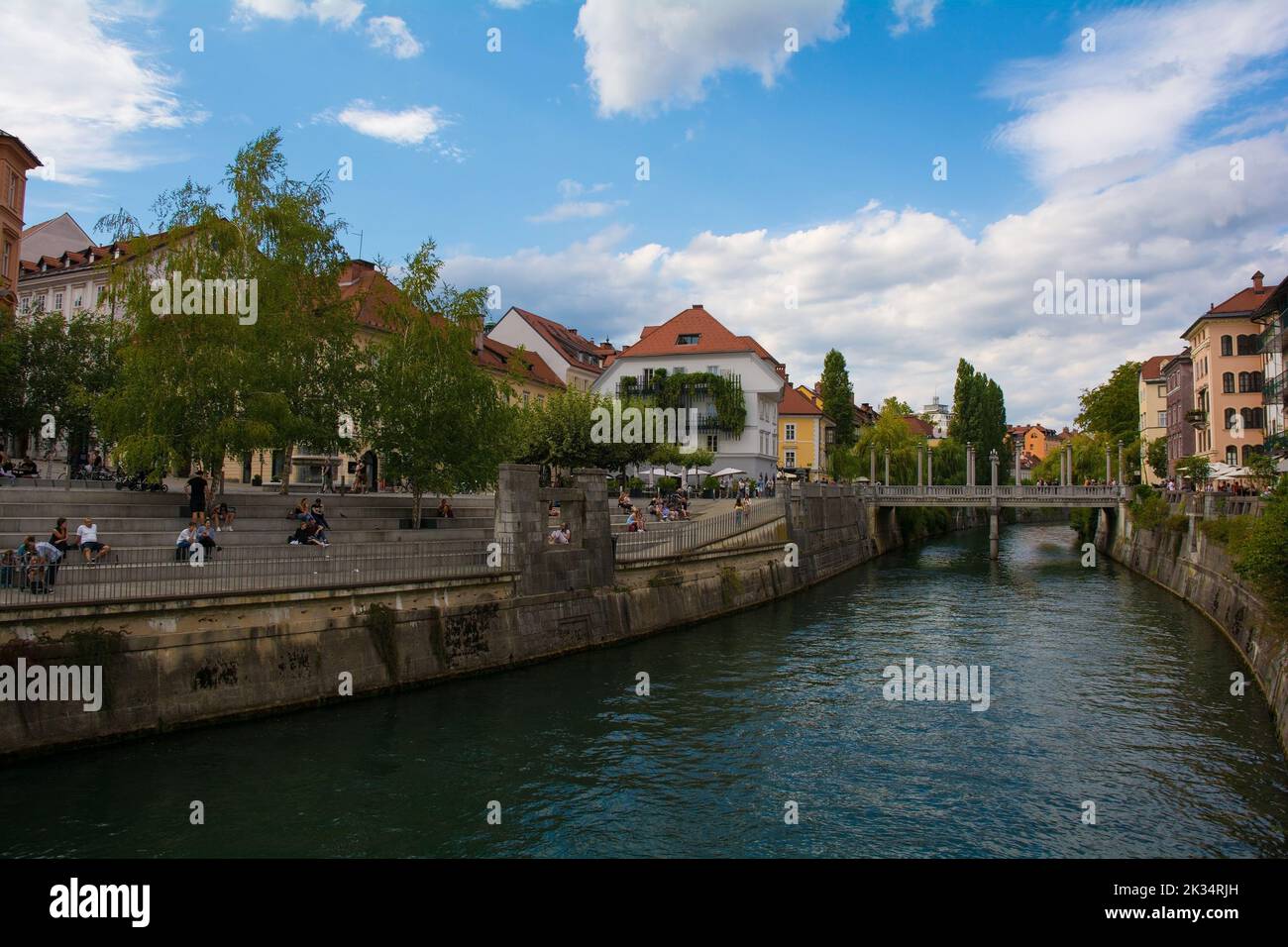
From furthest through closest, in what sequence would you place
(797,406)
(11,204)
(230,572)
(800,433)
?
(797,406) < (800,433) < (11,204) < (230,572)

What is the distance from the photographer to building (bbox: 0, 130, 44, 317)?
44281 mm

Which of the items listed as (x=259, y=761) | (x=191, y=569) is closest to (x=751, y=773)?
(x=259, y=761)

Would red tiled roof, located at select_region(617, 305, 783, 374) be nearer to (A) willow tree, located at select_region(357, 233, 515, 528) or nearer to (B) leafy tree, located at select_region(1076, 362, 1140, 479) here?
(A) willow tree, located at select_region(357, 233, 515, 528)

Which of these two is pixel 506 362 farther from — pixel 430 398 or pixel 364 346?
pixel 430 398

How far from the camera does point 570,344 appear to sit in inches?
3319

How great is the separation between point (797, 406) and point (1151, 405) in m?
39.8

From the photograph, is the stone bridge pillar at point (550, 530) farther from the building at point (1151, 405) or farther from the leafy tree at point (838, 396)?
the building at point (1151, 405)

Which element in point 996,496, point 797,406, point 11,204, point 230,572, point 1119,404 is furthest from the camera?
point 1119,404

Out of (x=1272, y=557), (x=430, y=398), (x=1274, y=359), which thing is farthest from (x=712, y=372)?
(x=1272, y=557)

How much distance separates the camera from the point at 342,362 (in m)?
32.6

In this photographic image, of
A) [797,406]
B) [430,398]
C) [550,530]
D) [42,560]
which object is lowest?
[550,530]

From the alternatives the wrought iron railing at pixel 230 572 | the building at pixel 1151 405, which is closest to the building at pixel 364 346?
the wrought iron railing at pixel 230 572

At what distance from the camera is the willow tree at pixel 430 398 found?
3238cm

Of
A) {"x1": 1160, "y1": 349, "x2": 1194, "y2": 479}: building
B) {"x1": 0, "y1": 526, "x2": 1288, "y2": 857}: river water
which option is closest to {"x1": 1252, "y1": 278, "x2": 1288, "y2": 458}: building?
{"x1": 1160, "y1": 349, "x2": 1194, "y2": 479}: building
